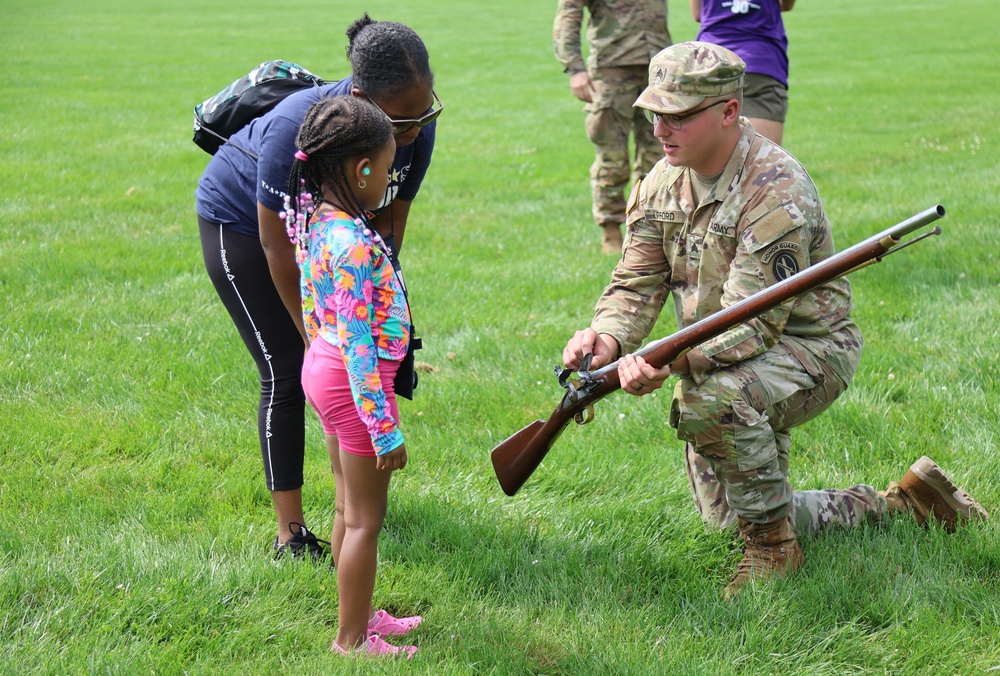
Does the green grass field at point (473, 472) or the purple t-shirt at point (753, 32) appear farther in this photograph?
the purple t-shirt at point (753, 32)

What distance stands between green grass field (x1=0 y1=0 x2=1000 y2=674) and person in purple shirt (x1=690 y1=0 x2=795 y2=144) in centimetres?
147

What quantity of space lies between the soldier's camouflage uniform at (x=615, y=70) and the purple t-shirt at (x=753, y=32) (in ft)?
4.00

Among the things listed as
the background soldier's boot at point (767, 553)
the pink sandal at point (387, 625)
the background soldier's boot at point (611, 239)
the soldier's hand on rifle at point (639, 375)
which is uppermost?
the soldier's hand on rifle at point (639, 375)

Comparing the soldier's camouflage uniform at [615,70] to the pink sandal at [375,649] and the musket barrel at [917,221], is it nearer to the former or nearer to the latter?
the musket barrel at [917,221]

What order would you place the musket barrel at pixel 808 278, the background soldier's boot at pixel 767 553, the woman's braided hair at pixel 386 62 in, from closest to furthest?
the musket barrel at pixel 808 278
the woman's braided hair at pixel 386 62
the background soldier's boot at pixel 767 553

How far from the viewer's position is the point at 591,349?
13.2ft

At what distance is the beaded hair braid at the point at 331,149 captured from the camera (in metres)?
3.11

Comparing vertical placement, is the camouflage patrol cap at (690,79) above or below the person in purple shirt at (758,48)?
above

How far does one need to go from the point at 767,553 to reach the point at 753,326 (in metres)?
0.89

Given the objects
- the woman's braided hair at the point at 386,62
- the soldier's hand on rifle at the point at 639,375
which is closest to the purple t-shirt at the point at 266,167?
the woman's braided hair at the point at 386,62

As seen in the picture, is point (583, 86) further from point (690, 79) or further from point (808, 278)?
point (808, 278)

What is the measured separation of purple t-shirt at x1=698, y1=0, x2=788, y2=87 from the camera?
670 centimetres

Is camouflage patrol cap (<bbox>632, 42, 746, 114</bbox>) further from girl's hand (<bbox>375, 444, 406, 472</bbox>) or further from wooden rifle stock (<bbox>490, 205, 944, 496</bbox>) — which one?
girl's hand (<bbox>375, 444, 406, 472</bbox>)

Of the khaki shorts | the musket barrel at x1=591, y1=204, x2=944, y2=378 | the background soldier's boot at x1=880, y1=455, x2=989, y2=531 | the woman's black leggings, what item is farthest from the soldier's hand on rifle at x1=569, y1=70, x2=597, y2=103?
the musket barrel at x1=591, y1=204, x2=944, y2=378
